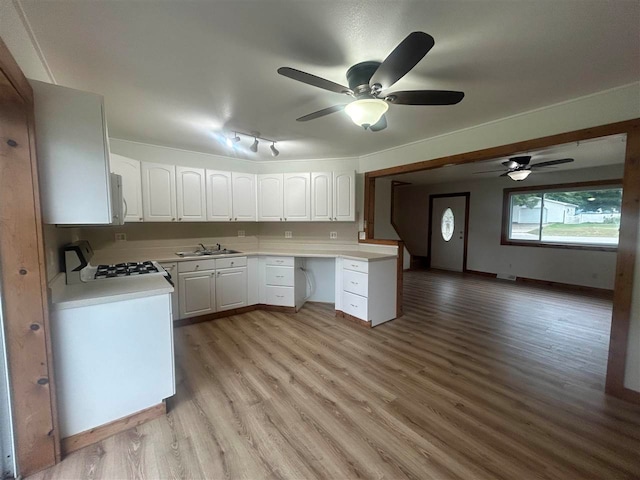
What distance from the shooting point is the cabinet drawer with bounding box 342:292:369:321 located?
3.37m

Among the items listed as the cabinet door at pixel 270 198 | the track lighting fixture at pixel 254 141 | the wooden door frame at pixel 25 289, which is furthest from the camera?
the cabinet door at pixel 270 198

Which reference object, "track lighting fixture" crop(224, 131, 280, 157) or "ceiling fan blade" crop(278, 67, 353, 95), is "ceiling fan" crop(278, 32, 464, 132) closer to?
"ceiling fan blade" crop(278, 67, 353, 95)

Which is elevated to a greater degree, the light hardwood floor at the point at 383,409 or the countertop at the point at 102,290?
the countertop at the point at 102,290

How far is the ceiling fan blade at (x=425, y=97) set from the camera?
164cm

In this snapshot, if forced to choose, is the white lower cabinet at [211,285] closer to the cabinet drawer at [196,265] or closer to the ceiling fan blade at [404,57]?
the cabinet drawer at [196,265]

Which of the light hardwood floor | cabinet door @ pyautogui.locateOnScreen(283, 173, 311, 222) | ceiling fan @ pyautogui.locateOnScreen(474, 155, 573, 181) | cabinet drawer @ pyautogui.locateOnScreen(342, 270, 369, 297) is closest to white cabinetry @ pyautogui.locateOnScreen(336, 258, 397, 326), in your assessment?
cabinet drawer @ pyautogui.locateOnScreen(342, 270, 369, 297)

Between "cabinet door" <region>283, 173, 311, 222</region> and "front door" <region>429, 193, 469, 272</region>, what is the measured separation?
4875 mm

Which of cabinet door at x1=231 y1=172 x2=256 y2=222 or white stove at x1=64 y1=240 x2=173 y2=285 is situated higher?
cabinet door at x1=231 y1=172 x2=256 y2=222

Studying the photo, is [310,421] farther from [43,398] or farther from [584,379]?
[584,379]

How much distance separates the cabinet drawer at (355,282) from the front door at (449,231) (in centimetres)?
476

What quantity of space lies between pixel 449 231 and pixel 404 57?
22.2ft

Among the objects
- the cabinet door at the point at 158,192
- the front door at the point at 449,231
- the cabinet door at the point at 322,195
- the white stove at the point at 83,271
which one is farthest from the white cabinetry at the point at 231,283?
the front door at the point at 449,231

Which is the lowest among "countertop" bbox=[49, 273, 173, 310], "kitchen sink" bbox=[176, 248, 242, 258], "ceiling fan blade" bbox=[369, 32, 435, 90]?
"countertop" bbox=[49, 273, 173, 310]

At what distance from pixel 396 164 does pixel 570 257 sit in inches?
179
